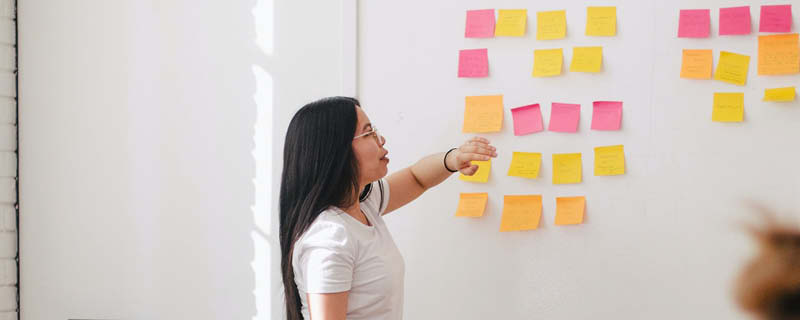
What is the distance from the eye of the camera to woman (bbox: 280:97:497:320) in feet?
4.59

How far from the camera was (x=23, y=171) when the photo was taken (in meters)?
2.17

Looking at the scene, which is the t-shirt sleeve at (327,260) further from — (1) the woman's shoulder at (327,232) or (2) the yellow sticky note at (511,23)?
(2) the yellow sticky note at (511,23)

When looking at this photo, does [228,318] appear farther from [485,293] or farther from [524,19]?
[524,19]

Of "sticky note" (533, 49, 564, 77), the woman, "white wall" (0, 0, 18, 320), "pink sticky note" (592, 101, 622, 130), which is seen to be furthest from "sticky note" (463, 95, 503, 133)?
"white wall" (0, 0, 18, 320)

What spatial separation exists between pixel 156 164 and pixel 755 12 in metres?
1.74

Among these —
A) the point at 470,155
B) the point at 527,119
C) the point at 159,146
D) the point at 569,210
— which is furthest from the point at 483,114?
the point at 159,146

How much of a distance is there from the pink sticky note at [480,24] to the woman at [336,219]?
45cm

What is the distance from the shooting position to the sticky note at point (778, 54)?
1617 mm

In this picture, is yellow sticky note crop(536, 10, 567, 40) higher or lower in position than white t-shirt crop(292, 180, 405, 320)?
higher

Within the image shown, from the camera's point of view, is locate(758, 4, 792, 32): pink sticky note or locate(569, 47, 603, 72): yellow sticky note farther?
locate(569, 47, 603, 72): yellow sticky note

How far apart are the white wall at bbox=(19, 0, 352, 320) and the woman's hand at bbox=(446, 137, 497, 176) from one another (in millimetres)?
440

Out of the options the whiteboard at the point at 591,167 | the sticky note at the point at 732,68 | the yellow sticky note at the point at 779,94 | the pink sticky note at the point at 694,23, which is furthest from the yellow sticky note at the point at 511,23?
the yellow sticky note at the point at 779,94

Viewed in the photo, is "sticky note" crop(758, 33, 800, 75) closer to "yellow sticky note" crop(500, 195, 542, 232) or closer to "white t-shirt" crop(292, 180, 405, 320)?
"yellow sticky note" crop(500, 195, 542, 232)

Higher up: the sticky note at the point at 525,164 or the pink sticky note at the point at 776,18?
the pink sticky note at the point at 776,18
